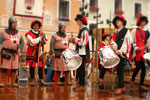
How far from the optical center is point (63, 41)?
6527 millimetres

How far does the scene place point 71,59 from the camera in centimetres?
524

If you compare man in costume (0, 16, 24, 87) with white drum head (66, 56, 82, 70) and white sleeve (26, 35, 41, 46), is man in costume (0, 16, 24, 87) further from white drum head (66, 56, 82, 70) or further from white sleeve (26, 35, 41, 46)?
white drum head (66, 56, 82, 70)

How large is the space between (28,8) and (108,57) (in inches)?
288

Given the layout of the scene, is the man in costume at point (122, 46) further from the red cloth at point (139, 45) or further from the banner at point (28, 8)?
the banner at point (28, 8)

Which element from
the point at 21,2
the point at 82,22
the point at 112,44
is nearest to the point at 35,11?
the point at 21,2

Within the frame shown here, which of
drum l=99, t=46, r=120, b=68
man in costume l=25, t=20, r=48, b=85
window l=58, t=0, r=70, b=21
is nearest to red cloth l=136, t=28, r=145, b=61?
drum l=99, t=46, r=120, b=68

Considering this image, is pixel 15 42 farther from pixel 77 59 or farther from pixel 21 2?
pixel 21 2

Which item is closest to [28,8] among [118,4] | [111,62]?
[111,62]

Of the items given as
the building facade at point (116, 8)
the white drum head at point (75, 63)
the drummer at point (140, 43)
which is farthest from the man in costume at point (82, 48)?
the building facade at point (116, 8)

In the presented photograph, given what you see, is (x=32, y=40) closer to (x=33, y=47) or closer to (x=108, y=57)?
(x=33, y=47)

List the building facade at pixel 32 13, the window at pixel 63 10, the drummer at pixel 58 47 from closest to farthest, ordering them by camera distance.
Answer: the drummer at pixel 58 47, the building facade at pixel 32 13, the window at pixel 63 10

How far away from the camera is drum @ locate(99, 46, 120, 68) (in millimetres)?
4762

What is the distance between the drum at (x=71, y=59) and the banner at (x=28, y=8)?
18.6ft

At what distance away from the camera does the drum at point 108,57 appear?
15.6 ft
